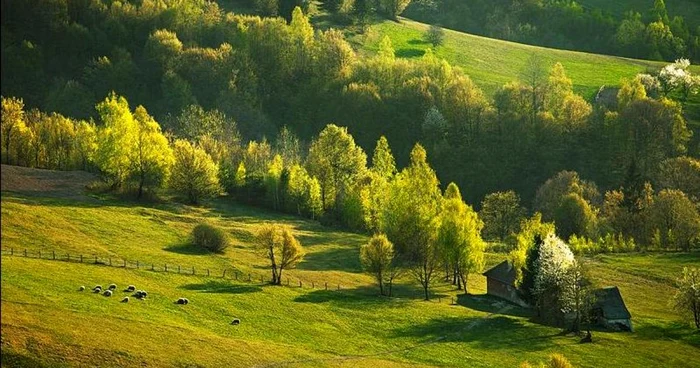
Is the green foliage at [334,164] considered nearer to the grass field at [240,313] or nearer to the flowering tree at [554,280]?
the grass field at [240,313]

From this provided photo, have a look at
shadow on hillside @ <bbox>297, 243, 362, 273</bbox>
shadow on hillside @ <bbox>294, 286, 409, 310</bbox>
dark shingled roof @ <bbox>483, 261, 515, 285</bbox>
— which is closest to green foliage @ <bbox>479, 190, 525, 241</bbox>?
shadow on hillside @ <bbox>297, 243, 362, 273</bbox>

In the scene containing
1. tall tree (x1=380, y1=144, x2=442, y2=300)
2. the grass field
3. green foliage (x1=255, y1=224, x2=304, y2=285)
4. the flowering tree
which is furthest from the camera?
tall tree (x1=380, y1=144, x2=442, y2=300)

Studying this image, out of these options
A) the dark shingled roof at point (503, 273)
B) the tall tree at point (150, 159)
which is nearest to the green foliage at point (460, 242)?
the dark shingled roof at point (503, 273)

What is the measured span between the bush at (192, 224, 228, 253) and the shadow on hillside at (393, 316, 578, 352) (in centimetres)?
2869

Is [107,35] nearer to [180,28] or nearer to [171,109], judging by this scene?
[180,28]

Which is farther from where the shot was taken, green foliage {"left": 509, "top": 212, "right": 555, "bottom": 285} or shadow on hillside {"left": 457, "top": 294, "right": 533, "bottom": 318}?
A: green foliage {"left": 509, "top": 212, "right": 555, "bottom": 285}

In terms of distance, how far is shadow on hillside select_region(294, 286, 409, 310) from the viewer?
8769 cm

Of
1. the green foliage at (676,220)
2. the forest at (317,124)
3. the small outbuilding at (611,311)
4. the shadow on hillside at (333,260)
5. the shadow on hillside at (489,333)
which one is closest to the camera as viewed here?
the shadow on hillside at (489,333)

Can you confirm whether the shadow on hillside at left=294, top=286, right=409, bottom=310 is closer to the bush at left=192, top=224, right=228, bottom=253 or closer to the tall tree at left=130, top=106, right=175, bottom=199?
the bush at left=192, top=224, right=228, bottom=253

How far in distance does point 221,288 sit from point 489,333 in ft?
95.8

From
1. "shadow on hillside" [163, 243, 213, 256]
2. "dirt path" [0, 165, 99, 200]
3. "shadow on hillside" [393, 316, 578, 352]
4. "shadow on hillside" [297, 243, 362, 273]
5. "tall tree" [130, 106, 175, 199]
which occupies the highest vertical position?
"tall tree" [130, 106, 175, 199]

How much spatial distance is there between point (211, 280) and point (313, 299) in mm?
11335

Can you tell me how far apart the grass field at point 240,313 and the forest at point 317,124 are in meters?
15.7

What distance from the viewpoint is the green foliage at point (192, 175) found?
403ft
